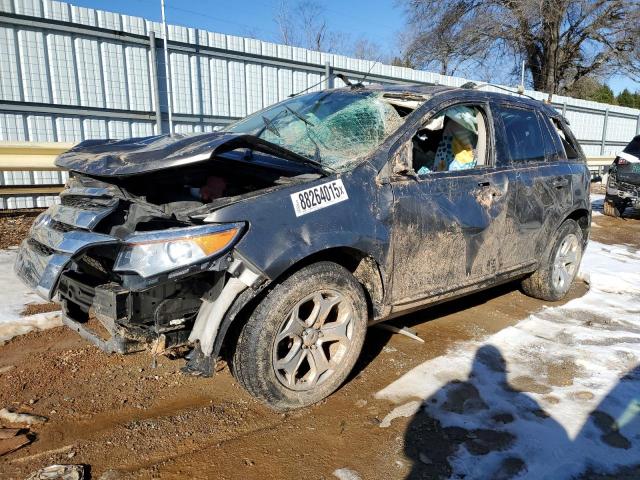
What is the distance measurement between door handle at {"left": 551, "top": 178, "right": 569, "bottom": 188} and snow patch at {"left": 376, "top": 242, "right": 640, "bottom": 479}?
4.01 feet

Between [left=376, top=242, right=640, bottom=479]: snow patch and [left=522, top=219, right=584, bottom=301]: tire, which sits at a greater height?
[left=522, top=219, right=584, bottom=301]: tire

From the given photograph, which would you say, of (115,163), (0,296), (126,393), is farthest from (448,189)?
(0,296)

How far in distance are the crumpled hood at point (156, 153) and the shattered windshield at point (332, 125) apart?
1.40 feet

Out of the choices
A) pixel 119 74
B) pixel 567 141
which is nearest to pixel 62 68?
pixel 119 74

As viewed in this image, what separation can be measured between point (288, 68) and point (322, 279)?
318 inches

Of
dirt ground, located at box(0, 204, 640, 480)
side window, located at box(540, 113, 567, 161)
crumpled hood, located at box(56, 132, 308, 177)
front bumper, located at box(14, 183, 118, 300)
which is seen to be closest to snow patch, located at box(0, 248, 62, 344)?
dirt ground, located at box(0, 204, 640, 480)

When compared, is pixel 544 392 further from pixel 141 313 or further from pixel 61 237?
pixel 61 237

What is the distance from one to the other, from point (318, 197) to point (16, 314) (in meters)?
2.78

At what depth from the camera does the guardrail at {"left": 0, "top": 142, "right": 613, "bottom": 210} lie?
20.3 feet

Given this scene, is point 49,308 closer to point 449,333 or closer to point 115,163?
point 115,163

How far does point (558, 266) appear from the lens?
4828 millimetres

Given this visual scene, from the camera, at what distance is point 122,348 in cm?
234

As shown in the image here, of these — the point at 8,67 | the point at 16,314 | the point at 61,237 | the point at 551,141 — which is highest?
the point at 8,67

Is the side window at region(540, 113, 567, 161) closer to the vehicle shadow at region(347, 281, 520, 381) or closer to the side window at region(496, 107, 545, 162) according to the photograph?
A: the side window at region(496, 107, 545, 162)
